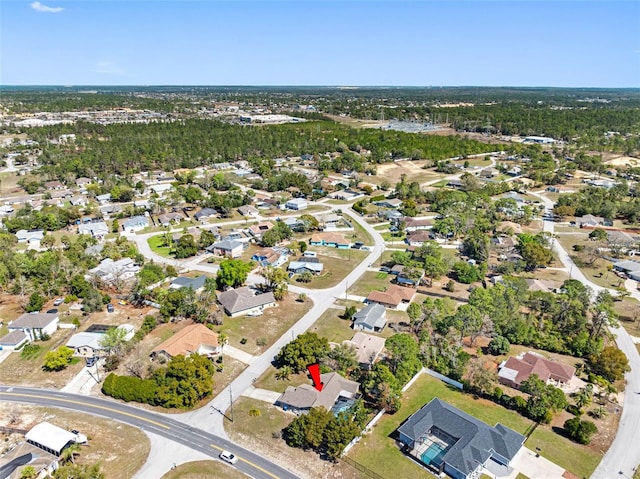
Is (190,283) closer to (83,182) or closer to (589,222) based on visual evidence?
(83,182)

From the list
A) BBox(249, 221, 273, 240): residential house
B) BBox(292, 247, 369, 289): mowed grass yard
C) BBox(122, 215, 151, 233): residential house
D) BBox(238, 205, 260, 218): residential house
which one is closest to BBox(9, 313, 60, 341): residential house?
BBox(292, 247, 369, 289): mowed grass yard

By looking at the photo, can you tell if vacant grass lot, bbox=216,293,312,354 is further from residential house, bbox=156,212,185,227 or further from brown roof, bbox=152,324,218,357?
residential house, bbox=156,212,185,227

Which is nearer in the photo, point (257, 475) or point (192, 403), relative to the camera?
point (257, 475)

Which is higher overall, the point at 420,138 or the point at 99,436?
the point at 420,138

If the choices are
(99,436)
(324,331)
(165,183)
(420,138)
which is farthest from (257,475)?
(420,138)

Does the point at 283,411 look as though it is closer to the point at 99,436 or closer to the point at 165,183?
the point at 99,436

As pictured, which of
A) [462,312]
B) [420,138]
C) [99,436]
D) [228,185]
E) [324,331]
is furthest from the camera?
[420,138]
